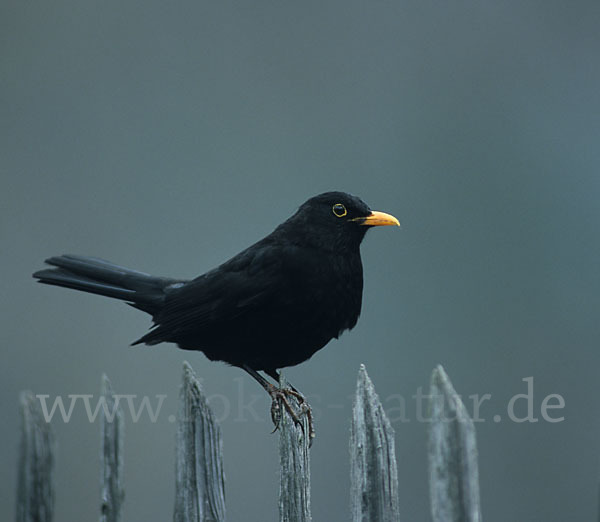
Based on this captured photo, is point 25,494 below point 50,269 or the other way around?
below

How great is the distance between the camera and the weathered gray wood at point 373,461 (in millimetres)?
2691

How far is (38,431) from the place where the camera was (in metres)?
2.80

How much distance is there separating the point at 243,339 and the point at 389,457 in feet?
4.97

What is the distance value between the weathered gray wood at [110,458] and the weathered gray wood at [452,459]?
1207 mm

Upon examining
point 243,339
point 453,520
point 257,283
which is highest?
point 257,283

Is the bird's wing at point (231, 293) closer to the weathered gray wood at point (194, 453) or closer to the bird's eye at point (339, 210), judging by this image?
the bird's eye at point (339, 210)

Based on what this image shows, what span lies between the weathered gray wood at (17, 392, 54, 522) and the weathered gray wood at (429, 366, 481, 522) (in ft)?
4.83

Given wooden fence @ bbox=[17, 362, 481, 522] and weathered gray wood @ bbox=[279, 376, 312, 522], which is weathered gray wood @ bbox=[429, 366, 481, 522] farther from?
weathered gray wood @ bbox=[279, 376, 312, 522]

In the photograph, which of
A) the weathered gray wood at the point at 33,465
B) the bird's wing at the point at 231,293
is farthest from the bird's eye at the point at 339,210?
the weathered gray wood at the point at 33,465

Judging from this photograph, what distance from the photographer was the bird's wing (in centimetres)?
402

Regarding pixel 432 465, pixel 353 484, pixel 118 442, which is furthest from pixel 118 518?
pixel 432 465

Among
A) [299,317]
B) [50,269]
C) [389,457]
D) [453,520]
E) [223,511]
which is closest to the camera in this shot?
[453,520]

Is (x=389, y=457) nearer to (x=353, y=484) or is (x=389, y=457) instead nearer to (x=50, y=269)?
(x=353, y=484)

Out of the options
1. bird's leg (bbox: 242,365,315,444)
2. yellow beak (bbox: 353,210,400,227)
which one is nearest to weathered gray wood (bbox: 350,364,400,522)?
bird's leg (bbox: 242,365,315,444)
